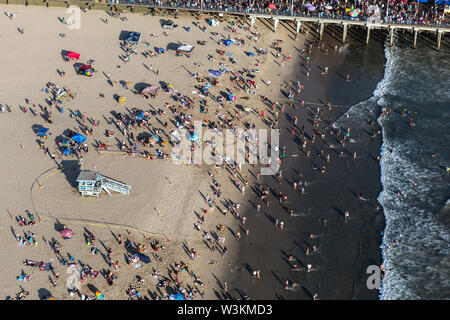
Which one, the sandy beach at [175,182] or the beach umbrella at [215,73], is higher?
the beach umbrella at [215,73]

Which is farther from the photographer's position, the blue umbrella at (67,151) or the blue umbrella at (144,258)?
the blue umbrella at (67,151)

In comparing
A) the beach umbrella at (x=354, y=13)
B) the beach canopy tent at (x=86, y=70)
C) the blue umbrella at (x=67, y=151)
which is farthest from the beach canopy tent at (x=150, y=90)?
the beach umbrella at (x=354, y=13)

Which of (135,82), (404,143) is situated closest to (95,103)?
(135,82)

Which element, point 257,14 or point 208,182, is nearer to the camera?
point 208,182

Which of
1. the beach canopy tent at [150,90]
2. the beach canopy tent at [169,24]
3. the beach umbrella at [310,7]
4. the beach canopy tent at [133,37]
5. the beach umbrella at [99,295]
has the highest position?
the beach umbrella at [310,7]

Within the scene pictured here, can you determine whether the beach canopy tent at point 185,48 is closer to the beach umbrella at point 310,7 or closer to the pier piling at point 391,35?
the beach umbrella at point 310,7

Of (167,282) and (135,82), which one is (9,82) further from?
(167,282)
